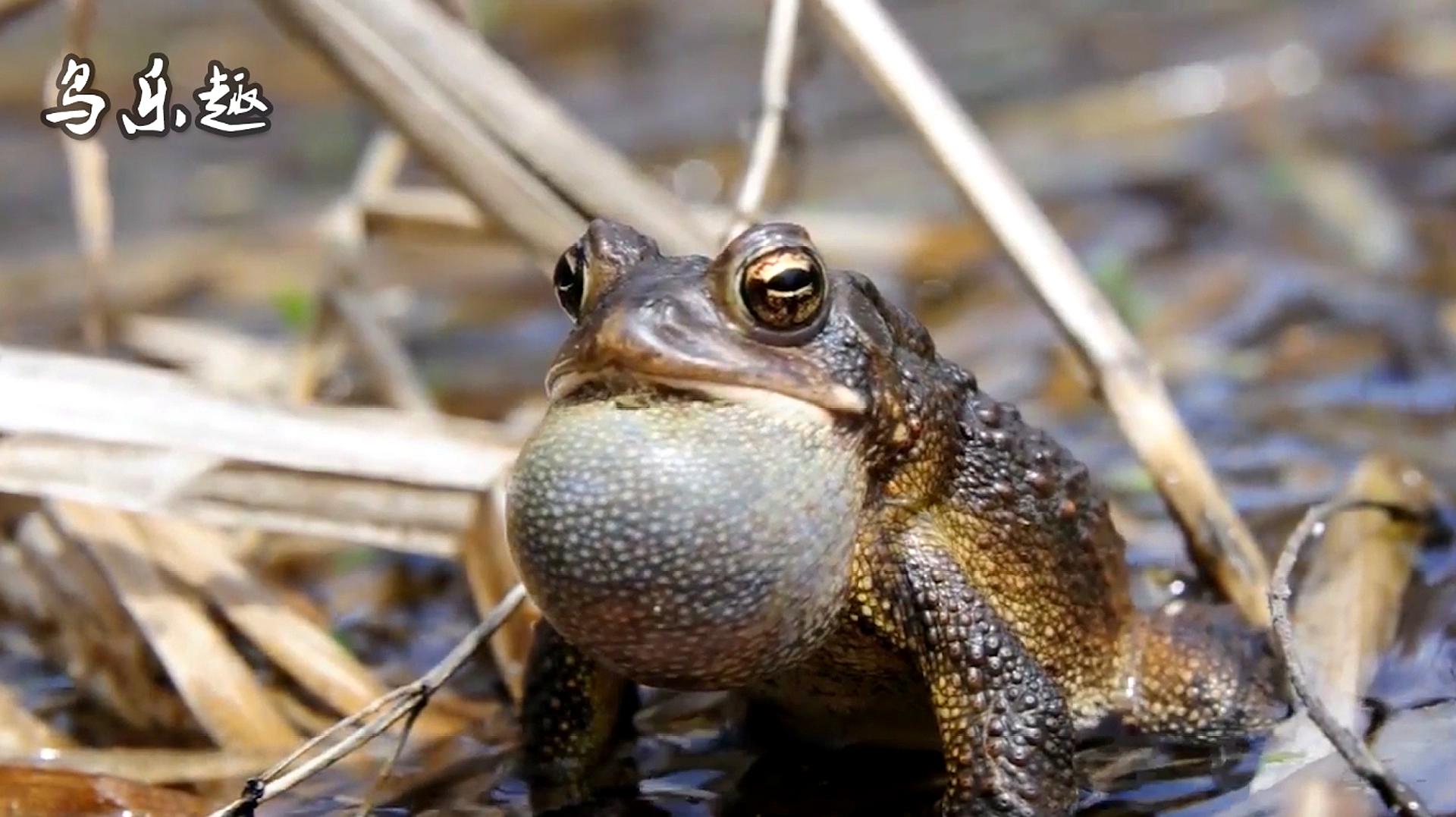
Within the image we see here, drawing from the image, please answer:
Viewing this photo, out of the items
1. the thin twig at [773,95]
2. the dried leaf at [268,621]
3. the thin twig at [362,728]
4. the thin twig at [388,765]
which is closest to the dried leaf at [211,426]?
the dried leaf at [268,621]

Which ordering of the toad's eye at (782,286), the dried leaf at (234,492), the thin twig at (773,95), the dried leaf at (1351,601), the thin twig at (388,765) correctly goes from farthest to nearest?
1. the thin twig at (773,95)
2. the dried leaf at (234,492)
3. the dried leaf at (1351,601)
4. the thin twig at (388,765)
5. the toad's eye at (782,286)

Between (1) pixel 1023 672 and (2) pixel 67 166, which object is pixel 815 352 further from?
(2) pixel 67 166

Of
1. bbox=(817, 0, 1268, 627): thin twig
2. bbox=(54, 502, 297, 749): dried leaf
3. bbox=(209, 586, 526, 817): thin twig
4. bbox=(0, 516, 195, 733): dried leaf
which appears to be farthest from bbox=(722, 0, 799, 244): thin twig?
bbox=(0, 516, 195, 733): dried leaf

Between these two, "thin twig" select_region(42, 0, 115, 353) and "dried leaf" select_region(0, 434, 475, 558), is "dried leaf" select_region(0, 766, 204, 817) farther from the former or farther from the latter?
"thin twig" select_region(42, 0, 115, 353)
